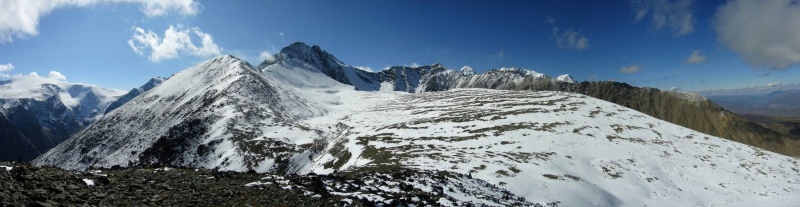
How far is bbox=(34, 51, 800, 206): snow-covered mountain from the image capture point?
37.0 metres

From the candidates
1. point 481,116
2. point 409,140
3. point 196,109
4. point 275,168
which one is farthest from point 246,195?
point 196,109

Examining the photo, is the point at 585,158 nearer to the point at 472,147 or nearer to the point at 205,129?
the point at 472,147

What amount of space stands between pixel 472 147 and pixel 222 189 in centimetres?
3568

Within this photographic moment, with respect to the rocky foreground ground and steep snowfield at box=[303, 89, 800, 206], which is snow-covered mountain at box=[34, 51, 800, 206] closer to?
steep snowfield at box=[303, 89, 800, 206]

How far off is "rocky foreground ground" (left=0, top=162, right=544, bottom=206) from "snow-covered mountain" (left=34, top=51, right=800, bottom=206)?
918 centimetres

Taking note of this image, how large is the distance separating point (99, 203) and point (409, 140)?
4483 cm

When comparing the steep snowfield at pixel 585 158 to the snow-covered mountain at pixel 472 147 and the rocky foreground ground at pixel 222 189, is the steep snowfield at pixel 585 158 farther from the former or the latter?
the rocky foreground ground at pixel 222 189

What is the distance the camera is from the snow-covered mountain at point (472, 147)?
3700cm

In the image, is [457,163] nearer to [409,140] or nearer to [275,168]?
[409,140]

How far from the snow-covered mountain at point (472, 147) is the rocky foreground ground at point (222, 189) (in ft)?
30.1

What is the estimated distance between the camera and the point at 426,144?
5172 centimetres

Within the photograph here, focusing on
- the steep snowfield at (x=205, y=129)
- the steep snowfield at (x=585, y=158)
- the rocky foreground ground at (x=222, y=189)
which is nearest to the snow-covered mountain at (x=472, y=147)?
the steep snowfield at (x=585, y=158)

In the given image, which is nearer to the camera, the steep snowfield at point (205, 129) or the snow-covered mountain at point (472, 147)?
the snow-covered mountain at point (472, 147)

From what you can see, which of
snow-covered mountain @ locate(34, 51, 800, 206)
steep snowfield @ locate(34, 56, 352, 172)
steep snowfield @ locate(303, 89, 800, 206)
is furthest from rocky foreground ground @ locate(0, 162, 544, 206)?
steep snowfield @ locate(34, 56, 352, 172)
